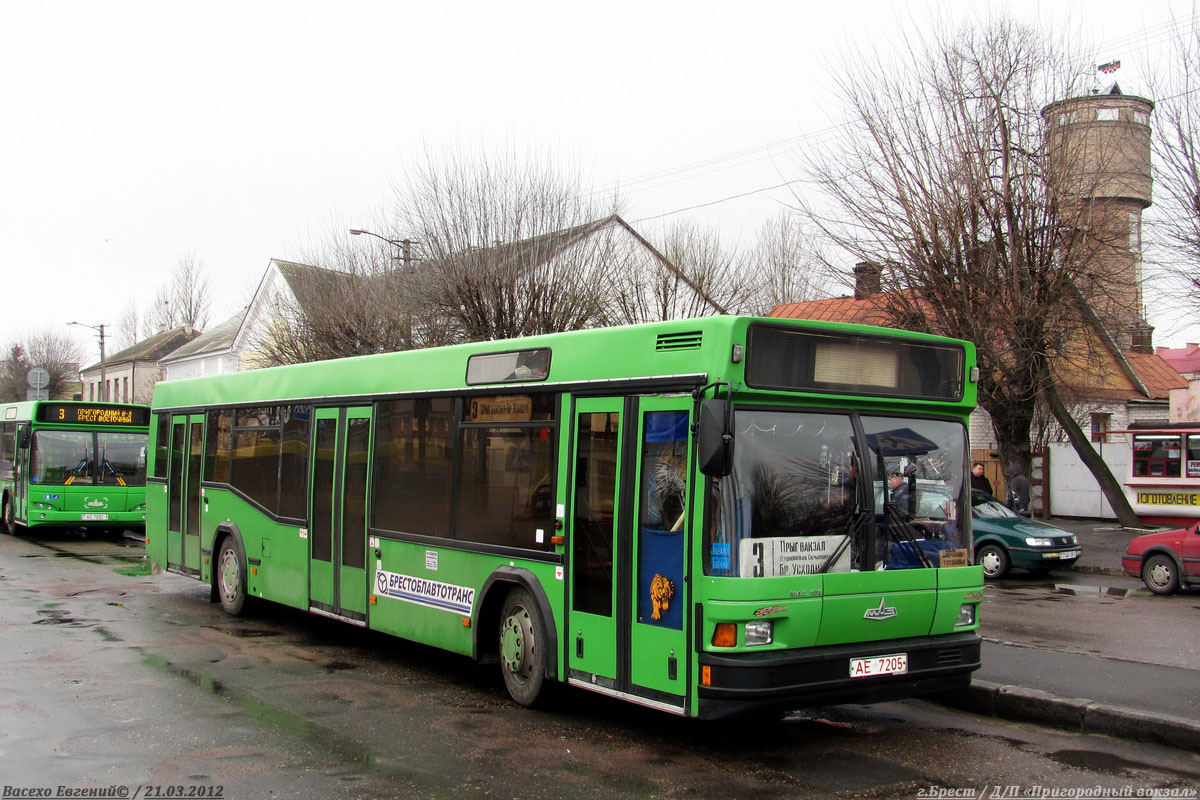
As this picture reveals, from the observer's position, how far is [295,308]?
30406 mm

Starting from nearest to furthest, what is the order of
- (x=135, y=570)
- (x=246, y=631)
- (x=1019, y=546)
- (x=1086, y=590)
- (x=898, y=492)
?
1. (x=898, y=492)
2. (x=246, y=631)
3. (x=1086, y=590)
4. (x=135, y=570)
5. (x=1019, y=546)

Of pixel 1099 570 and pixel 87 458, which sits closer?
pixel 1099 570

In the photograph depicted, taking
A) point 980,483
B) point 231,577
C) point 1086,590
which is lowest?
point 1086,590

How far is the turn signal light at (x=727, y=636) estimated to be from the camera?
6125 millimetres

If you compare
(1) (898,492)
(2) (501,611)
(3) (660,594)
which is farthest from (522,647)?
(1) (898,492)

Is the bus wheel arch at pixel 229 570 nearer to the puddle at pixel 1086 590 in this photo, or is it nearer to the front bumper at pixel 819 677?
the front bumper at pixel 819 677

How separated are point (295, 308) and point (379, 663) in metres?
22.4

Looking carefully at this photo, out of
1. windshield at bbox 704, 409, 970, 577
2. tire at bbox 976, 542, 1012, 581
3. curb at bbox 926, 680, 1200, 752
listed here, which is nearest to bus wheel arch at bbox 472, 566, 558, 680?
windshield at bbox 704, 409, 970, 577

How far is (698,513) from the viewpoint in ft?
20.5

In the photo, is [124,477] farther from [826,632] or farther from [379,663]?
[826,632]

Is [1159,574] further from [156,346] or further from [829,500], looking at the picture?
[156,346]

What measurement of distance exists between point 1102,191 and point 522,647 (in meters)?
16.6

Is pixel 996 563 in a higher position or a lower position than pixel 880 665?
A: lower

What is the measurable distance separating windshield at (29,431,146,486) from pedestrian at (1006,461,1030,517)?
58.2 ft
